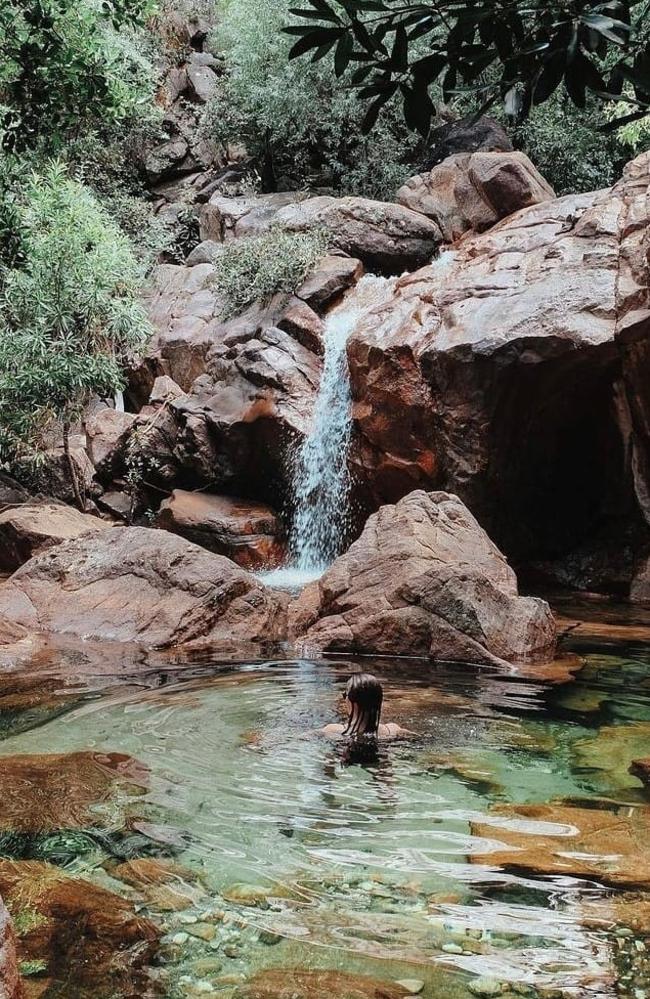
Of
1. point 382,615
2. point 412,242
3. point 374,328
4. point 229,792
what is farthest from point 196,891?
point 412,242

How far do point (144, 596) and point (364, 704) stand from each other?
13.6 ft

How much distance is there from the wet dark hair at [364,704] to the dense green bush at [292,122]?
1707 centimetres

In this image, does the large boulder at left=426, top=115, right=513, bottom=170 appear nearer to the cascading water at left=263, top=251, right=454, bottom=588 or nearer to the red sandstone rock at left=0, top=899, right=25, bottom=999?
the cascading water at left=263, top=251, right=454, bottom=588

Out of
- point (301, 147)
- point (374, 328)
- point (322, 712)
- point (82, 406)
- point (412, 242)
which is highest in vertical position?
point (301, 147)

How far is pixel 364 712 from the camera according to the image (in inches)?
197

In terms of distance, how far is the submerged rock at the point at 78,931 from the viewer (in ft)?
7.94

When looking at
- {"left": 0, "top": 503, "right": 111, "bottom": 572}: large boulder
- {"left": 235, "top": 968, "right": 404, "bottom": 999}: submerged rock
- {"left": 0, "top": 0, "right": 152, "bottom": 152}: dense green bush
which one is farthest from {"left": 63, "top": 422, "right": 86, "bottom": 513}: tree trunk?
{"left": 235, "top": 968, "right": 404, "bottom": 999}: submerged rock

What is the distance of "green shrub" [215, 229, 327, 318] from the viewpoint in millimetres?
15453

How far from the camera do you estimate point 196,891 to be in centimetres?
304

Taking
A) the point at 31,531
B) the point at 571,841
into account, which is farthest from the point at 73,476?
the point at 571,841

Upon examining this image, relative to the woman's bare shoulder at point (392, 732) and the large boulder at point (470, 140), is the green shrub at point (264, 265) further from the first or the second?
the woman's bare shoulder at point (392, 732)

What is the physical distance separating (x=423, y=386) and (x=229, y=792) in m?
8.58

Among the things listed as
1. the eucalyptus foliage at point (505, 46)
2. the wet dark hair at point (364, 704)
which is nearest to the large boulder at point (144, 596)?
the wet dark hair at point (364, 704)

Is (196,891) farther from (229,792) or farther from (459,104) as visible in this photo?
(459,104)
